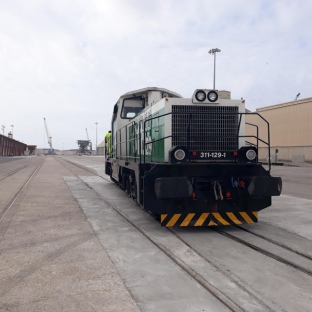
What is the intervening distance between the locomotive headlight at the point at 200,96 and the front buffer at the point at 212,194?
132 cm

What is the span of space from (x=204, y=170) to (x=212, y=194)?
1.59 feet

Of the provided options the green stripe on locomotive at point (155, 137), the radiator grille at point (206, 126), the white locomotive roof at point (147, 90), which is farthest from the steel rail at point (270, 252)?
the white locomotive roof at point (147, 90)

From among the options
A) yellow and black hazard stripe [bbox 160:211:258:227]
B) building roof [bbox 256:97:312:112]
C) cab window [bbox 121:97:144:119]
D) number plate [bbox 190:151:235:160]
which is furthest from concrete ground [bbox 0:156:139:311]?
building roof [bbox 256:97:312:112]

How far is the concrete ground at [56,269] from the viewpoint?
10.7 feet

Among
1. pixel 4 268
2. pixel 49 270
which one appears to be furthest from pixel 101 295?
pixel 4 268

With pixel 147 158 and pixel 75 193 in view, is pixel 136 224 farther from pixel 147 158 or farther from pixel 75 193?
pixel 75 193

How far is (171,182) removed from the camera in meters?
5.70

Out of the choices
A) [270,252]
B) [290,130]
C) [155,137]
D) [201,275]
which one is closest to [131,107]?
[155,137]

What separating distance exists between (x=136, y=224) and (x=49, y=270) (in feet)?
8.89

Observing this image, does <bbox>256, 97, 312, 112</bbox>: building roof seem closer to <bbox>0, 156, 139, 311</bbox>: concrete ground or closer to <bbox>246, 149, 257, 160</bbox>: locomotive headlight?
<bbox>246, 149, 257, 160</bbox>: locomotive headlight

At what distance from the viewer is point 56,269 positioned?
13.6ft

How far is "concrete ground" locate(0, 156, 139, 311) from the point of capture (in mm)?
3254

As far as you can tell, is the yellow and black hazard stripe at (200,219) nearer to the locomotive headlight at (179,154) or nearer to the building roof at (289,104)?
the locomotive headlight at (179,154)

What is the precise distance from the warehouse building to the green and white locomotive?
30018 millimetres
